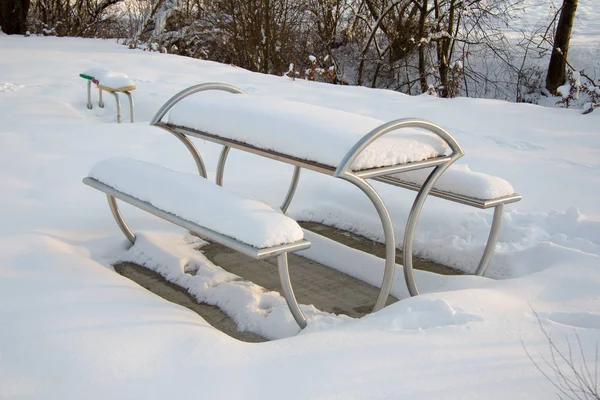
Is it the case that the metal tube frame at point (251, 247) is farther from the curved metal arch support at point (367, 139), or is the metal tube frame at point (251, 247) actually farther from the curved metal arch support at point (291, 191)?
the curved metal arch support at point (291, 191)

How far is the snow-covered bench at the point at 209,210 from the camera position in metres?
2.27

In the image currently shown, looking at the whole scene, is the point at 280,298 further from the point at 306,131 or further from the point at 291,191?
the point at 291,191

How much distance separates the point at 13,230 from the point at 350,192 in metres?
1.87

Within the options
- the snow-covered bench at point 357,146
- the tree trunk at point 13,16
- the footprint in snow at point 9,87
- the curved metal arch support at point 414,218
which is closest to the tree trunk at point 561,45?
the footprint in snow at point 9,87

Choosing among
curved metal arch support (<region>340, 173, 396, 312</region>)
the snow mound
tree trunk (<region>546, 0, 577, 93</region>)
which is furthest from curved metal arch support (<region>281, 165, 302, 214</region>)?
tree trunk (<region>546, 0, 577, 93</region>)

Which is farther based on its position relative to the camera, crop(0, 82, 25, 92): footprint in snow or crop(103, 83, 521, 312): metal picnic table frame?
crop(0, 82, 25, 92): footprint in snow

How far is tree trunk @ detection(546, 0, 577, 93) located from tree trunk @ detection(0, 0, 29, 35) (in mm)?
8716

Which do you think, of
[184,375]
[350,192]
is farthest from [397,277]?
[184,375]

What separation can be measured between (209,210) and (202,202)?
0.08 metres

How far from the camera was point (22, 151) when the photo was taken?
4.65 m

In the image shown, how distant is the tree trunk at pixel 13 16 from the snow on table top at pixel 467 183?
10945 mm

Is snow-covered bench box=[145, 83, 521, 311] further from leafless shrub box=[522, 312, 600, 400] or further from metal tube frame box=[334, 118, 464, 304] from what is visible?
leafless shrub box=[522, 312, 600, 400]

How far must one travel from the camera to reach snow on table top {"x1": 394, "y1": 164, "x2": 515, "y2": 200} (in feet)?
9.51

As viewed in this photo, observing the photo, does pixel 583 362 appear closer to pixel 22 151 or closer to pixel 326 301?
pixel 326 301
